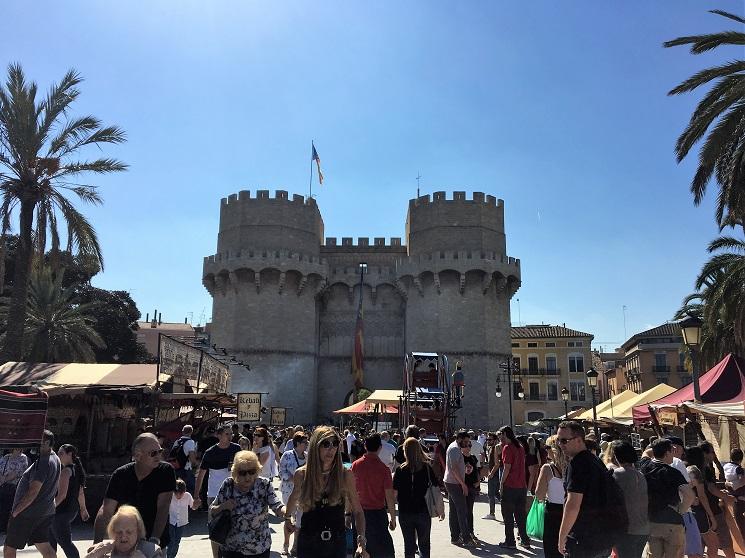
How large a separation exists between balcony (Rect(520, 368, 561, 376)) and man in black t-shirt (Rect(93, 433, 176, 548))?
163 feet

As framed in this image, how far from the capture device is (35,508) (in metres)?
A: 5.59

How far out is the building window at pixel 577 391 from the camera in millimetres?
50875

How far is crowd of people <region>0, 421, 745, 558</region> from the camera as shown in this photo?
4137mm

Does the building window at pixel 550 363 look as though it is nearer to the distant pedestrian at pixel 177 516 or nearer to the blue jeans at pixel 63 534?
the distant pedestrian at pixel 177 516

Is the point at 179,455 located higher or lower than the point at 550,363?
lower

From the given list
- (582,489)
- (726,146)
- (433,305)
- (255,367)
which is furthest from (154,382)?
(433,305)

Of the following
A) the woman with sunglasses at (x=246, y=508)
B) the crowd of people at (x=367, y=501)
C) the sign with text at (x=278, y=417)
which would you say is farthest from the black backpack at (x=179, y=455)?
the sign with text at (x=278, y=417)

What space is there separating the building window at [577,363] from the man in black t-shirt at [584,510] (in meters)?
49.8

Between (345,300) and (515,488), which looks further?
(345,300)

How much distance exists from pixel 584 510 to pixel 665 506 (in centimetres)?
121

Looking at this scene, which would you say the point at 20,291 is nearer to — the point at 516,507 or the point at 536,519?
the point at 516,507

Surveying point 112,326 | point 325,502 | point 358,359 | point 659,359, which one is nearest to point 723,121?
point 325,502

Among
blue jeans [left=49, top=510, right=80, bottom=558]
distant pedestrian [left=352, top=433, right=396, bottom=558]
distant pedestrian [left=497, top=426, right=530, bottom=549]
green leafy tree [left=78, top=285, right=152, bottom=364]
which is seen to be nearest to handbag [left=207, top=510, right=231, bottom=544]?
distant pedestrian [left=352, top=433, right=396, bottom=558]

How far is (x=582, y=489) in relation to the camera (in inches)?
179
